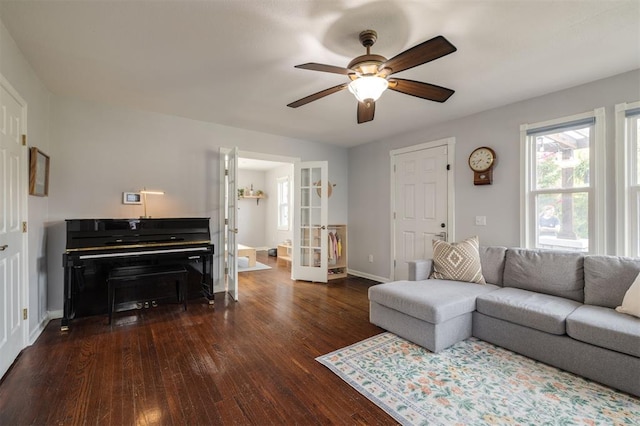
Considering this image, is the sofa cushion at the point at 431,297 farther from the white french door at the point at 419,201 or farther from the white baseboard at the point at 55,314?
the white baseboard at the point at 55,314

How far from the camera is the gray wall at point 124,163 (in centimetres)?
321

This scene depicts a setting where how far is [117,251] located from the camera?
10.2 ft

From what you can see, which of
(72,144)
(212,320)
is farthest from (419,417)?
(72,144)

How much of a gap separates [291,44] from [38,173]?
8.83 feet

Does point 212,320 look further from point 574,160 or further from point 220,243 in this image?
point 574,160

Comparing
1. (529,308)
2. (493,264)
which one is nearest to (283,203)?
(493,264)

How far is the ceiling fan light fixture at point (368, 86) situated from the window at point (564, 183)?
2.27m

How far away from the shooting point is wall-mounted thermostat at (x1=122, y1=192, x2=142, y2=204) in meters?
3.54

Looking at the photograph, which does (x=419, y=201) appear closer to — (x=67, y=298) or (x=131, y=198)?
(x=131, y=198)

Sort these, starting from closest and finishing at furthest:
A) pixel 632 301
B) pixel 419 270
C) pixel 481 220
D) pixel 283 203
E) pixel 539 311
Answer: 1. pixel 632 301
2. pixel 539 311
3. pixel 419 270
4. pixel 481 220
5. pixel 283 203

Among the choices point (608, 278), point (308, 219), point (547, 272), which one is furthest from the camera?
point (308, 219)

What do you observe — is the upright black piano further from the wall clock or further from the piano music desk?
the wall clock

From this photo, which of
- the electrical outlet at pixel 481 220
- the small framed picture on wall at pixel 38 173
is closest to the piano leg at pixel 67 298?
the small framed picture on wall at pixel 38 173

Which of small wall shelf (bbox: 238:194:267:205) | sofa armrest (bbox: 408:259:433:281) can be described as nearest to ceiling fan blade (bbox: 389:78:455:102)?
sofa armrest (bbox: 408:259:433:281)
